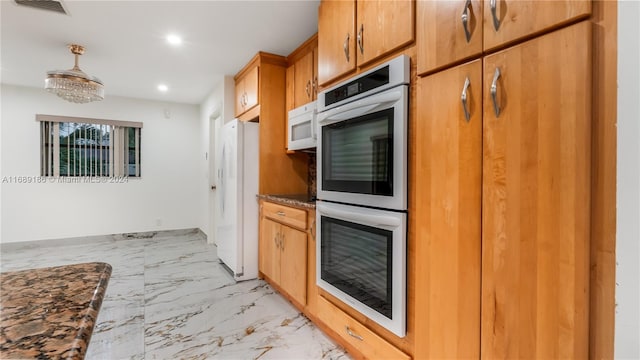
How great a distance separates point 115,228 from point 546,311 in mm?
5550

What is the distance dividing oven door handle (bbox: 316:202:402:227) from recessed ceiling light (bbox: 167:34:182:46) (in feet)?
6.66

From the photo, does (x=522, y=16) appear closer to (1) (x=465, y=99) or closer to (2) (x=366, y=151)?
(1) (x=465, y=99)

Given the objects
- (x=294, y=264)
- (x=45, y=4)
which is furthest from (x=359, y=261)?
(x=45, y=4)

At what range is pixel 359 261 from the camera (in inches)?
65.1

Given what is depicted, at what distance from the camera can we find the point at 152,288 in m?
2.97

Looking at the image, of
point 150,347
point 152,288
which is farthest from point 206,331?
point 152,288

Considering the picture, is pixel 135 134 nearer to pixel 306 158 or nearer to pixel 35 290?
pixel 306 158

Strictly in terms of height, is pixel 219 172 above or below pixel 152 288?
above

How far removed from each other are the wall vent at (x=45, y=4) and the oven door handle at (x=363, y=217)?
236cm

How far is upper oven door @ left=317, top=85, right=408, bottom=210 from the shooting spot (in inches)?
54.0

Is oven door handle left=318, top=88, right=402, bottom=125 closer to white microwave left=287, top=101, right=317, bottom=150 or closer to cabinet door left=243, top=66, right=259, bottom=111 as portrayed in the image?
white microwave left=287, top=101, right=317, bottom=150

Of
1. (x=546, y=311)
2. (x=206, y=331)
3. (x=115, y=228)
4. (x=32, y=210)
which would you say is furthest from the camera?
(x=115, y=228)

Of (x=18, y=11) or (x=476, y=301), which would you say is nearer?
(x=476, y=301)

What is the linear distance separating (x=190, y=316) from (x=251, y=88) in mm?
2240
